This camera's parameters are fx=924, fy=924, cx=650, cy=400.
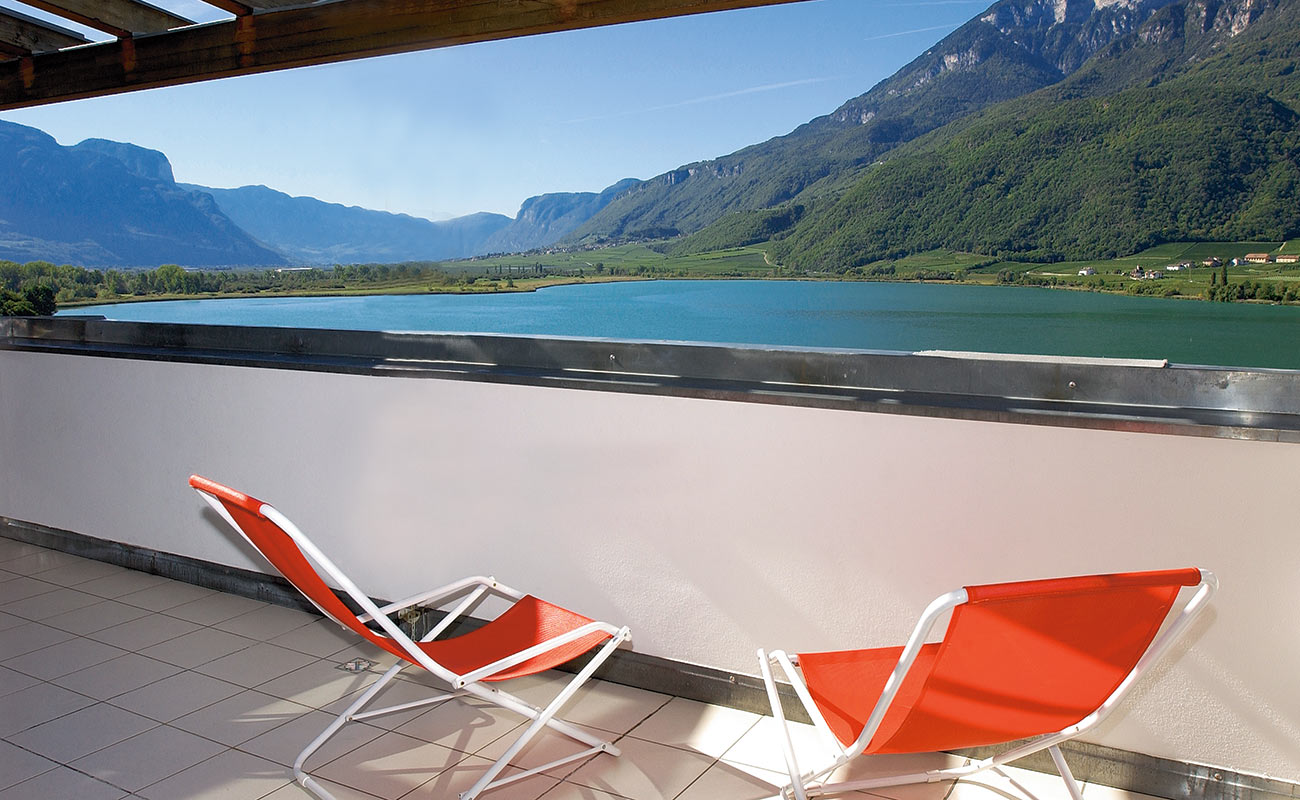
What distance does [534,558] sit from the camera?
2.94 metres

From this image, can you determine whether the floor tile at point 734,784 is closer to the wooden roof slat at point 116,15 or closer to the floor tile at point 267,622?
the floor tile at point 267,622

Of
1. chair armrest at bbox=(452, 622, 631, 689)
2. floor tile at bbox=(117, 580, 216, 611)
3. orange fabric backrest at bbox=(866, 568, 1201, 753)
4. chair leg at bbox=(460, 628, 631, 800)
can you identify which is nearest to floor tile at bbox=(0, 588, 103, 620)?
floor tile at bbox=(117, 580, 216, 611)

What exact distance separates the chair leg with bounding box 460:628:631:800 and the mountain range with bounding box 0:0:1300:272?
7.39 ft

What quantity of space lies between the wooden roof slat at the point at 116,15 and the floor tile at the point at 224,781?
276cm

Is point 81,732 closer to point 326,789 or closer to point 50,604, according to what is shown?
point 326,789

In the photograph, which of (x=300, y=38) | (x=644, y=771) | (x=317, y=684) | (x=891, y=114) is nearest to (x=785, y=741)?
(x=644, y=771)

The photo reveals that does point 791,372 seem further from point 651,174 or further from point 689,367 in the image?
point 651,174

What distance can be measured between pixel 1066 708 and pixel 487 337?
6.81 ft

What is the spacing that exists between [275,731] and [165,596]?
4.60 ft

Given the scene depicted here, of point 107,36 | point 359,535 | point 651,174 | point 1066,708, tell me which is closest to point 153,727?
point 359,535

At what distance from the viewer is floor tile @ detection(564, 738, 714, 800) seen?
7.32 ft

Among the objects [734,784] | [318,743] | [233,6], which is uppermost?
[233,6]

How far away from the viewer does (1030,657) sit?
5.17 ft

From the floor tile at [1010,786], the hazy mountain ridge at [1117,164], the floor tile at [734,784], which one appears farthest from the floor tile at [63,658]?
the hazy mountain ridge at [1117,164]
